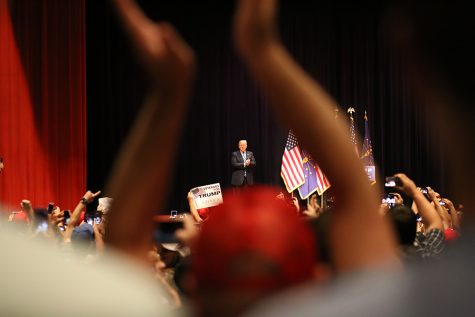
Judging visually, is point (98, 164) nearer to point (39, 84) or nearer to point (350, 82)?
point (39, 84)

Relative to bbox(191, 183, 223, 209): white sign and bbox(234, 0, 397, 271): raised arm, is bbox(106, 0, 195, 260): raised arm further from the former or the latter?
bbox(191, 183, 223, 209): white sign

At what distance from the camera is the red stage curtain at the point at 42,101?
770 centimetres

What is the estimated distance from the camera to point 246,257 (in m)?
0.48

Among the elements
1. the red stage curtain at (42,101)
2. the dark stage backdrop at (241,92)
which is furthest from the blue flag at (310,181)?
the red stage curtain at (42,101)

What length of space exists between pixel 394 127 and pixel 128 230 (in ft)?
38.6

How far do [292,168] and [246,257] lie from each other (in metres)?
9.06

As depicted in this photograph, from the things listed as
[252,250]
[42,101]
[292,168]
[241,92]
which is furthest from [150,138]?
[241,92]

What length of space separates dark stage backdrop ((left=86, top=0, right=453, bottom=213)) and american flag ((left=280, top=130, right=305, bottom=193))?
1.70 meters

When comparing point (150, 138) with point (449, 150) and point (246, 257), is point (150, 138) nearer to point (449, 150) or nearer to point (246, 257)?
point (246, 257)

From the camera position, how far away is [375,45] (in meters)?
11.8

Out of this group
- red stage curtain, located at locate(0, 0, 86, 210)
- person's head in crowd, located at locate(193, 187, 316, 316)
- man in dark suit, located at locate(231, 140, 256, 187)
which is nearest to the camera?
person's head in crowd, located at locate(193, 187, 316, 316)

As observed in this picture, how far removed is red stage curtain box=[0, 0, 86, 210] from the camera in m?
7.70

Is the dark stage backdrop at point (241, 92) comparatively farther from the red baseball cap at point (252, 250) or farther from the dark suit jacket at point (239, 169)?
the red baseball cap at point (252, 250)

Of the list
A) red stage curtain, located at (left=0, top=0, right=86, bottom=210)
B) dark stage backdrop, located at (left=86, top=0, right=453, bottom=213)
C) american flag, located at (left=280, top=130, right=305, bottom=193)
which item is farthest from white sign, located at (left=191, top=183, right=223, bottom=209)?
dark stage backdrop, located at (left=86, top=0, right=453, bottom=213)
